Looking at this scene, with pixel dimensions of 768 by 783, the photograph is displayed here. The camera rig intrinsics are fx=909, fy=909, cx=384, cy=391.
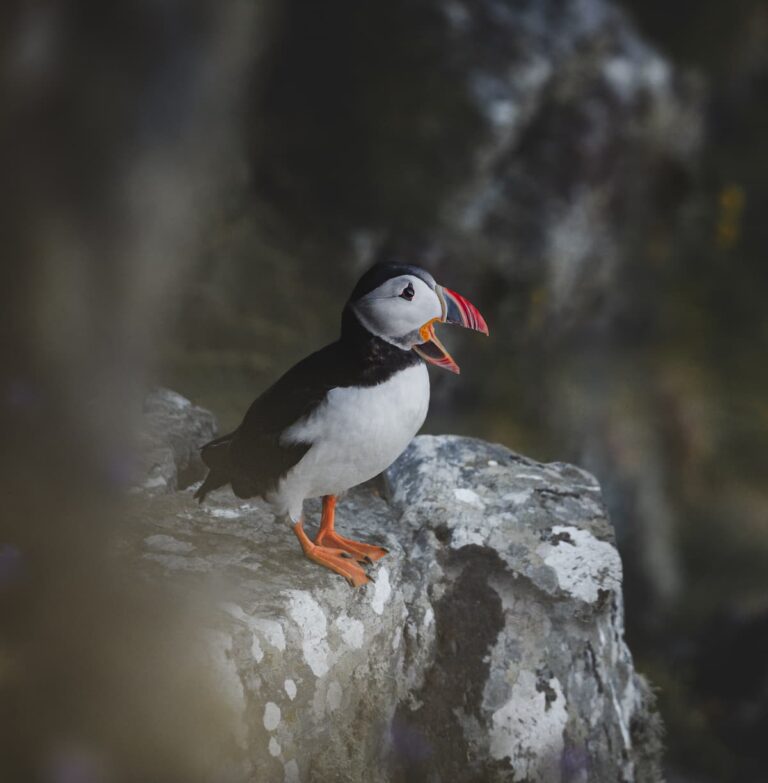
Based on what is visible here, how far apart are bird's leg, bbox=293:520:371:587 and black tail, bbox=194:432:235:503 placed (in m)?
0.21

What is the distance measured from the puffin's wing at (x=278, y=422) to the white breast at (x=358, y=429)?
20 millimetres

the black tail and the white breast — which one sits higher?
the white breast

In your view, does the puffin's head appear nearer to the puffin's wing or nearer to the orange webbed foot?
the puffin's wing

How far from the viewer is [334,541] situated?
2.25 metres

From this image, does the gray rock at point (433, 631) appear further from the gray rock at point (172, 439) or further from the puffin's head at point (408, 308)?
the puffin's head at point (408, 308)

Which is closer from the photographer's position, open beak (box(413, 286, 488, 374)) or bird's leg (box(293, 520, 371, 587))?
open beak (box(413, 286, 488, 374))

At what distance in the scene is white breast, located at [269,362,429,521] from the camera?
194 centimetres

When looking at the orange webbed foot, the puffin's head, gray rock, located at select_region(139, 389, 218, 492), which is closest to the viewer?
the puffin's head

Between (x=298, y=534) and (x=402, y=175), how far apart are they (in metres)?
3.22

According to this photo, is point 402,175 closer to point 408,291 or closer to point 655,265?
point 655,265

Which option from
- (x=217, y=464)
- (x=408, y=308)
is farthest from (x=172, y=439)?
(x=408, y=308)

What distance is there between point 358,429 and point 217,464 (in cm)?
46

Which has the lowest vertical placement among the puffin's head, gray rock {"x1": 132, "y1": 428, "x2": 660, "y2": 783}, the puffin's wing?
gray rock {"x1": 132, "y1": 428, "x2": 660, "y2": 783}

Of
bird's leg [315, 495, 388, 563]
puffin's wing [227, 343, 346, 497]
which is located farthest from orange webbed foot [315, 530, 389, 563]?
puffin's wing [227, 343, 346, 497]
